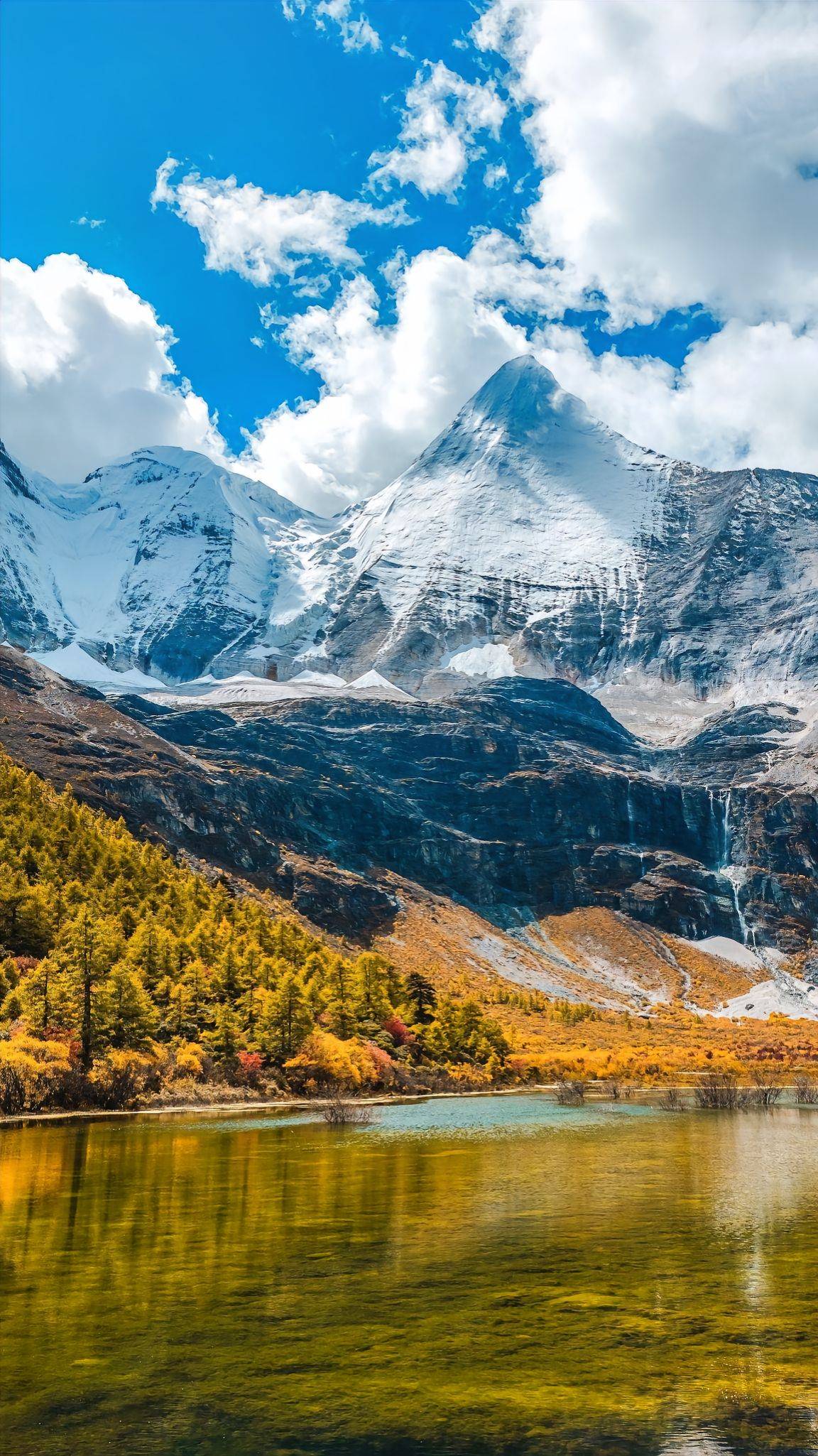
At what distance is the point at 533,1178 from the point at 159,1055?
36276mm

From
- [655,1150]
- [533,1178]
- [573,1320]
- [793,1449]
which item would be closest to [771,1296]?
[573,1320]

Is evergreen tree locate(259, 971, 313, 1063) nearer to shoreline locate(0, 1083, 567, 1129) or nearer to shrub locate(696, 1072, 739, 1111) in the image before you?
shoreline locate(0, 1083, 567, 1129)

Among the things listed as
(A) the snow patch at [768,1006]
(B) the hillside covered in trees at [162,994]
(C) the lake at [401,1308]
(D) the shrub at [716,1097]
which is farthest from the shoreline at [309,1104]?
(A) the snow patch at [768,1006]

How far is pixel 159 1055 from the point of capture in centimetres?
6744

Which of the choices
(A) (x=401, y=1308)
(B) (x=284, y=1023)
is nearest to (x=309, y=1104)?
(B) (x=284, y=1023)

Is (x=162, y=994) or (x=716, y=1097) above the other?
(x=162, y=994)

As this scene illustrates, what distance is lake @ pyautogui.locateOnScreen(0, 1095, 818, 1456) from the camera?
13.7 m

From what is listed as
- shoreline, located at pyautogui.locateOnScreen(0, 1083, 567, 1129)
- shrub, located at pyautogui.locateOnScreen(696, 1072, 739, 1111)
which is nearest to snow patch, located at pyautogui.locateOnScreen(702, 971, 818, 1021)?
shrub, located at pyautogui.locateOnScreen(696, 1072, 739, 1111)

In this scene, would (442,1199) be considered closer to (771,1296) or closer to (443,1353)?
(771,1296)

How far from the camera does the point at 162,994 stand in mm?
75312

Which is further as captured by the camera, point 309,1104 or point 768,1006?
point 768,1006

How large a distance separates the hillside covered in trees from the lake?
21.4 meters

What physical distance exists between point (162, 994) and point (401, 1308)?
58.9 metres

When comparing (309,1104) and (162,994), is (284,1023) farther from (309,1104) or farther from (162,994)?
(162,994)
